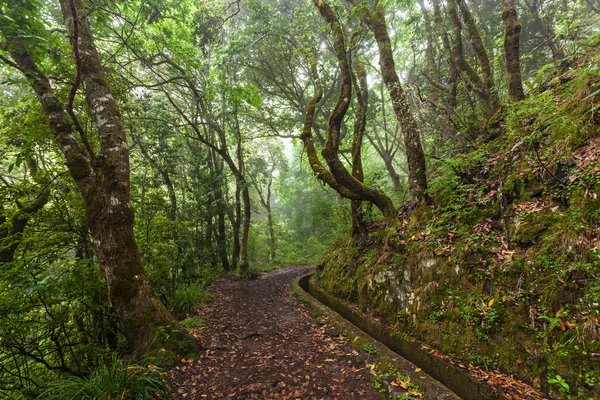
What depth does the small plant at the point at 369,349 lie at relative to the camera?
419cm

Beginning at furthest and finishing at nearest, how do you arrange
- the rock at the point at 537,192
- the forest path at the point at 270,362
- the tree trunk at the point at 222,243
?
the tree trunk at the point at 222,243 < the rock at the point at 537,192 < the forest path at the point at 270,362

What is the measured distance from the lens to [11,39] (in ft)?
11.7

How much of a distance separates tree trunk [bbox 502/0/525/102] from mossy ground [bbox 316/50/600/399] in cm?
55

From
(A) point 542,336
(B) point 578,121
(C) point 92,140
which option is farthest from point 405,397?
(C) point 92,140

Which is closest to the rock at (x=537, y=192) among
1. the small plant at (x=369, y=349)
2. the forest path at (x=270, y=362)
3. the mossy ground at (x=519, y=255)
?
the mossy ground at (x=519, y=255)

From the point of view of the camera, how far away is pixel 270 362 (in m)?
4.29

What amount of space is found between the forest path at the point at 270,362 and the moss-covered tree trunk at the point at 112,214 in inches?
23.7

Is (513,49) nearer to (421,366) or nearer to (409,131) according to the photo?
(409,131)

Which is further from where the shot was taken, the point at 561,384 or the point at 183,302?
the point at 183,302

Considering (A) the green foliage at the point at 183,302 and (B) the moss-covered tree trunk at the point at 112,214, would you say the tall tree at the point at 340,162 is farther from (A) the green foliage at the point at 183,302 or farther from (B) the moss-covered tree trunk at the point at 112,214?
(A) the green foliage at the point at 183,302

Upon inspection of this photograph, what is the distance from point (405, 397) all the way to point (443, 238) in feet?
8.08

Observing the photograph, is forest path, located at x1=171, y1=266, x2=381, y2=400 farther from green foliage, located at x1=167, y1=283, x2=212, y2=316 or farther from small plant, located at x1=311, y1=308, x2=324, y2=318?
green foliage, located at x1=167, y1=283, x2=212, y2=316

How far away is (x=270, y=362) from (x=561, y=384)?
357 centimetres

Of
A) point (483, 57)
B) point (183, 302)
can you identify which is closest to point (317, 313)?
point (183, 302)
